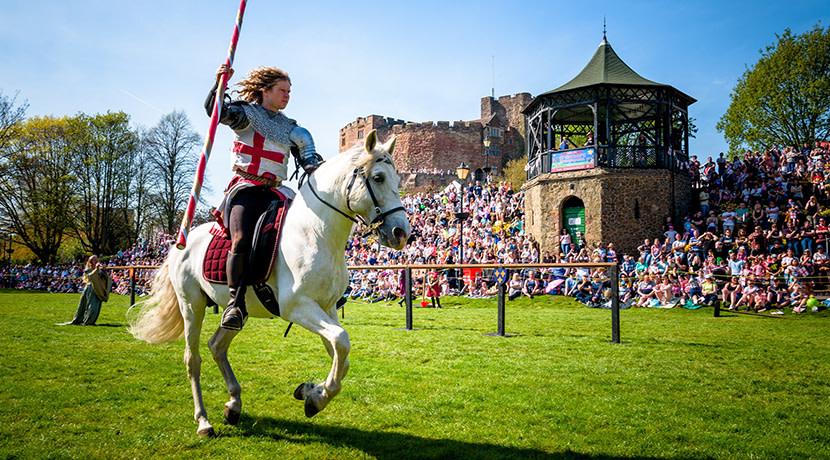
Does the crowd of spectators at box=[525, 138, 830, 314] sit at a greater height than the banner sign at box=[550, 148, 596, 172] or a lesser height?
lesser

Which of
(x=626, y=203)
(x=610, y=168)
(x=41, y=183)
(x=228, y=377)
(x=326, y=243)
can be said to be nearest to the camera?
(x=326, y=243)

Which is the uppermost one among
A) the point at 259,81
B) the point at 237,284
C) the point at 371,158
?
the point at 259,81

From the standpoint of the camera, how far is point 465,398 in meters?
5.55

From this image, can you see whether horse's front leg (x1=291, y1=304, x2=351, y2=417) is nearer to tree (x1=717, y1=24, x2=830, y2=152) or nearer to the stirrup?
the stirrup

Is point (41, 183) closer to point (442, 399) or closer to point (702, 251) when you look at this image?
point (702, 251)

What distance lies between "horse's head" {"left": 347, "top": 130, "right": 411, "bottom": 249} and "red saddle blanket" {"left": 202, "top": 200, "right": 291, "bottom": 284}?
777mm

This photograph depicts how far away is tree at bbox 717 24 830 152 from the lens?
32.3 meters

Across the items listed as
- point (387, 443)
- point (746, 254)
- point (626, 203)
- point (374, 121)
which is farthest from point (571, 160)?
point (374, 121)

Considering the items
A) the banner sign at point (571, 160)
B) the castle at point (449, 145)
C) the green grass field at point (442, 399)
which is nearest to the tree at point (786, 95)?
the banner sign at point (571, 160)

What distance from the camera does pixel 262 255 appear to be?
4.34 meters

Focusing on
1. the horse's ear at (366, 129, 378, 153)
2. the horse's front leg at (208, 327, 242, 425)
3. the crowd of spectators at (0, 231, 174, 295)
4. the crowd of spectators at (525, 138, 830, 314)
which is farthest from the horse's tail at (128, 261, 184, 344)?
the crowd of spectators at (0, 231, 174, 295)

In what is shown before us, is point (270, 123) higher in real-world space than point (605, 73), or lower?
lower

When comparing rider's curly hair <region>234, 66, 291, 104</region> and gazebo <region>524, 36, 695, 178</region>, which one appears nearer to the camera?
rider's curly hair <region>234, 66, 291, 104</region>

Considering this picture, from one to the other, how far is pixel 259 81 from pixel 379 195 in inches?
73.8
